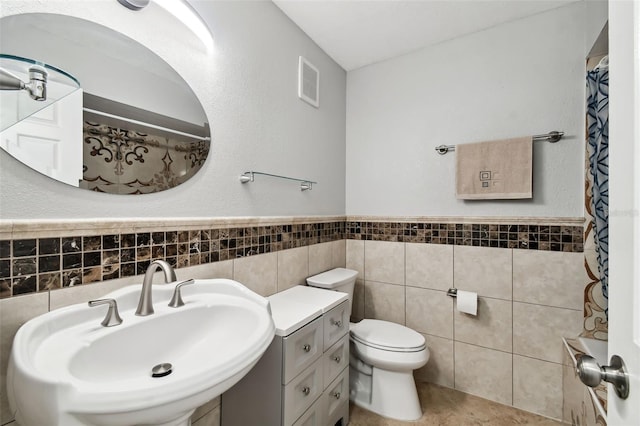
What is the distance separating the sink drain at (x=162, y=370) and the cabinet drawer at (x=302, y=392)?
1.59ft

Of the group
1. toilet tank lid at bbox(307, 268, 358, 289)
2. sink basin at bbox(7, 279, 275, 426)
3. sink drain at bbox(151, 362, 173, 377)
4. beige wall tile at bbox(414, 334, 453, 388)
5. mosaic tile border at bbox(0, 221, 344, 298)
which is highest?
mosaic tile border at bbox(0, 221, 344, 298)

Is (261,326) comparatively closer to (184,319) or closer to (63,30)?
(184,319)

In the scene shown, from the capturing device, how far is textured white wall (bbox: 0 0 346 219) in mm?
848

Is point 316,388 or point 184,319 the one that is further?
point 316,388

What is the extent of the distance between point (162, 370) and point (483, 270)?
6.02ft

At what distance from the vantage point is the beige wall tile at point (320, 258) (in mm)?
1924

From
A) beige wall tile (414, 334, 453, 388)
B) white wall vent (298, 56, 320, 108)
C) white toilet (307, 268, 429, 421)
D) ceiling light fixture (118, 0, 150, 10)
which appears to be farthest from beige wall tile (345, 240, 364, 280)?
ceiling light fixture (118, 0, 150, 10)

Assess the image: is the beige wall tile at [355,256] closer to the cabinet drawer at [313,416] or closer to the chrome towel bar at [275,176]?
the chrome towel bar at [275,176]

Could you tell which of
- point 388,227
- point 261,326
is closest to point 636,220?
point 261,326

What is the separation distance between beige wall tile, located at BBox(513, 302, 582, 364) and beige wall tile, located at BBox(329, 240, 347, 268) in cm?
118

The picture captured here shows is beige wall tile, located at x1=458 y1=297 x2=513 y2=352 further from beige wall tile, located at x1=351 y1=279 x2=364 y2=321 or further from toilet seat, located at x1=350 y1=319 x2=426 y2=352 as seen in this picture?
beige wall tile, located at x1=351 y1=279 x2=364 y2=321

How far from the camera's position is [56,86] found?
74 cm

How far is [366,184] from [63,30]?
6.16 feet

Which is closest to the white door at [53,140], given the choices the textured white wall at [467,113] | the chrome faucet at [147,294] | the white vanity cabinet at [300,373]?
the chrome faucet at [147,294]
